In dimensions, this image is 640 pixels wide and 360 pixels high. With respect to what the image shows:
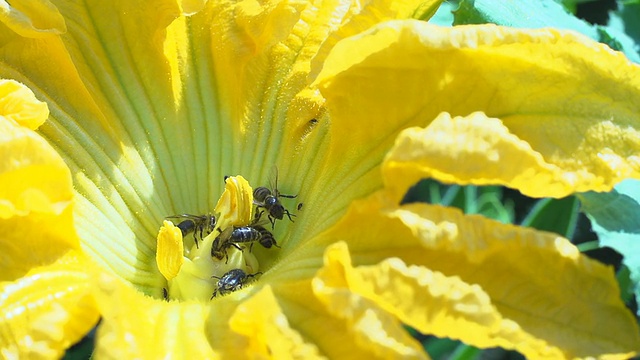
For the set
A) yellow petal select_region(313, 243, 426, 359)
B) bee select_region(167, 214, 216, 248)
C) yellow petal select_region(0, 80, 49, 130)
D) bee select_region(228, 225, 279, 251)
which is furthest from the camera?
bee select_region(167, 214, 216, 248)

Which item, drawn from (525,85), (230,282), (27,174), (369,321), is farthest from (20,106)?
(525,85)

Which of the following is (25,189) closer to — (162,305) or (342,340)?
(162,305)

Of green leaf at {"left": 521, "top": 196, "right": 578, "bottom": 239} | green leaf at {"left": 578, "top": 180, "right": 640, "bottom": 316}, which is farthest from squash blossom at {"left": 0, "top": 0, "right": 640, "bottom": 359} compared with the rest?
green leaf at {"left": 521, "top": 196, "right": 578, "bottom": 239}

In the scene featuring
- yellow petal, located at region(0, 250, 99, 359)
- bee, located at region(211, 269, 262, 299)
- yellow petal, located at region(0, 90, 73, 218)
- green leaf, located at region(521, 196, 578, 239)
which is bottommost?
green leaf, located at region(521, 196, 578, 239)

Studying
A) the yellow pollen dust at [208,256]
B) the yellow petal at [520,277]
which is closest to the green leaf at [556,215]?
the yellow pollen dust at [208,256]

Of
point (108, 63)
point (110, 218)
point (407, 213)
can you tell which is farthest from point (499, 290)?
point (108, 63)

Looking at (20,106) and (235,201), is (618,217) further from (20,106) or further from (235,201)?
(20,106)

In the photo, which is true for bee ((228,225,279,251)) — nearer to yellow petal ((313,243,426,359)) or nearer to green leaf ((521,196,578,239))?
yellow petal ((313,243,426,359))
